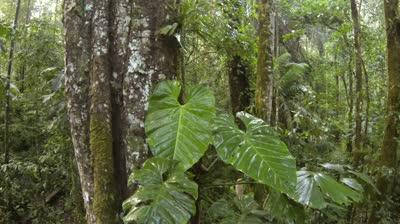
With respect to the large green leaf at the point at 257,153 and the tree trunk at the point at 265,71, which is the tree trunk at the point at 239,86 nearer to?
the tree trunk at the point at 265,71

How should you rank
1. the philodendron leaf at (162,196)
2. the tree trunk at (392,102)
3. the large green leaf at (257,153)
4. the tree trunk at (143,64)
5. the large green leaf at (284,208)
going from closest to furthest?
the philodendron leaf at (162,196), the large green leaf at (257,153), the large green leaf at (284,208), the tree trunk at (143,64), the tree trunk at (392,102)

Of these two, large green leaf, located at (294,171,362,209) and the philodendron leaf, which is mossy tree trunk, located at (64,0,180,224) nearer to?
the philodendron leaf

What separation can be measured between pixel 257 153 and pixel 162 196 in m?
0.48

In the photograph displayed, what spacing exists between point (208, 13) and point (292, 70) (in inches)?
203

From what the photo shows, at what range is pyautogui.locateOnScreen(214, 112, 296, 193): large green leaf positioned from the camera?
5.89ft

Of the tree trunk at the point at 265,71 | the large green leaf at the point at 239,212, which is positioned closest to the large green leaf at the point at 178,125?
the large green leaf at the point at 239,212

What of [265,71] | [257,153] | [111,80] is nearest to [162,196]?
[257,153]

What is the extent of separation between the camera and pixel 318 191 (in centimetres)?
194

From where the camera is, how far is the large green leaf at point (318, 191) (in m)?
1.88

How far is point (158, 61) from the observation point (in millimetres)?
2281

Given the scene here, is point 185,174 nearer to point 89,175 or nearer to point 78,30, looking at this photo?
point 89,175

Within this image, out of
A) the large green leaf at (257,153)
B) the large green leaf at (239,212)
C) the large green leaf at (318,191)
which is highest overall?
the large green leaf at (257,153)

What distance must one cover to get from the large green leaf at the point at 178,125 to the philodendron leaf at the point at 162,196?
0.07m

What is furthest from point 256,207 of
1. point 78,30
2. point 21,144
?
point 21,144
